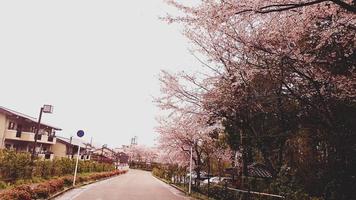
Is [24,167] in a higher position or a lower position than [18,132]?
lower

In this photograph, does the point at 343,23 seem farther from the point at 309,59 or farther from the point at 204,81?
the point at 204,81

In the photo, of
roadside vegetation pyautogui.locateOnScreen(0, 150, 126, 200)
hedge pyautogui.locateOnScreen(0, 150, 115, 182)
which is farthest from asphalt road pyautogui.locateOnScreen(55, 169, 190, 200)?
hedge pyautogui.locateOnScreen(0, 150, 115, 182)

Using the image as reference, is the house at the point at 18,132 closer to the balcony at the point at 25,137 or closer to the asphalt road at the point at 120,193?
the balcony at the point at 25,137

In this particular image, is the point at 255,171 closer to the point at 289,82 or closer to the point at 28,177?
the point at 289,82

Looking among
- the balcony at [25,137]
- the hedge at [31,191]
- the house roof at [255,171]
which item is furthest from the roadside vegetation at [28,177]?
the balcony at [25,137]

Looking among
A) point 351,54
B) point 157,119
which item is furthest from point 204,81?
point 157,119

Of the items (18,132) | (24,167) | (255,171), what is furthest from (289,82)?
(18,132)

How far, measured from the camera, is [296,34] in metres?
7.73

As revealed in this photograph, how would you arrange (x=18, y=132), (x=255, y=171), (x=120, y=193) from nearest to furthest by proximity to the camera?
(x=120, y=193), (x=255, y=171), (x=18, y=132)

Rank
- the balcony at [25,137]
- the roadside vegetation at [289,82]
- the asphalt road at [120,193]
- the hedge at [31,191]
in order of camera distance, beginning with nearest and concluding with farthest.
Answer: the roadside vegetation at [289,82] < the hedge at [31,191] < the asphalt road at [120,193] < the balcony at [25,137]

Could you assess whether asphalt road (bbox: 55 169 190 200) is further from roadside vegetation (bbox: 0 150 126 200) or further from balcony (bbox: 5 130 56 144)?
balcony (bbox: 5 130 56 144)

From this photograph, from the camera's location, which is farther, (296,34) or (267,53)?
(267,53)

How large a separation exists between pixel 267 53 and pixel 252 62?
4.00 feet

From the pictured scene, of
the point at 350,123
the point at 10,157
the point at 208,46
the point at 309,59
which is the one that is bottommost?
the point at 10,157
